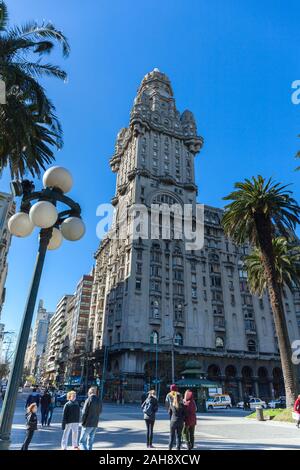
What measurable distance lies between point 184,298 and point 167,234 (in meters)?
12.1

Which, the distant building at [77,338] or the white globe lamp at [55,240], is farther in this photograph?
the distant building at [77,338]

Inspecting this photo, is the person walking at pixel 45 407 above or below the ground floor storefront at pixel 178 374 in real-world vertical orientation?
below

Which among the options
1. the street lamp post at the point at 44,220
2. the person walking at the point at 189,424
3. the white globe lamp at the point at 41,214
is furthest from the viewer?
the person walking at the point at 189,424

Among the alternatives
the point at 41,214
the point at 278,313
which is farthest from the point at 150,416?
the point at 278,313

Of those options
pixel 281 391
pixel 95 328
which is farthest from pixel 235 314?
pixel 95 328

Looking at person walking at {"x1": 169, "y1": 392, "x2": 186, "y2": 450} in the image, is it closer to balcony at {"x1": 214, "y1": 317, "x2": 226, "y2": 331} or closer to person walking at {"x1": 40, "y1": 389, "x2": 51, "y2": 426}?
person walking at {"x1": 40, "y1": 389, "x2": 51, "y2": 426}

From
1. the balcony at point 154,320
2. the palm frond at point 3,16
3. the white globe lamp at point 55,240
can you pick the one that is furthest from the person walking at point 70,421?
the balcony at point 154,320

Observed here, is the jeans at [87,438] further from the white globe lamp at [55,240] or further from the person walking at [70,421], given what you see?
the white globe lamp at [55,240]

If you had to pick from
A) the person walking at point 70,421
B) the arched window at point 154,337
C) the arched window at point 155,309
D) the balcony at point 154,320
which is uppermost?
the arched window at point 155,309

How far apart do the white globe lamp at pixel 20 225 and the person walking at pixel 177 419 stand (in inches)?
260

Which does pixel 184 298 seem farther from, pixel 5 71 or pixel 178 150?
pixel 5 71

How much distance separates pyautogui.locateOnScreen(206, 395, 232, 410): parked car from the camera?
3675 cm

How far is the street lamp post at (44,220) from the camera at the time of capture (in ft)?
18.3
